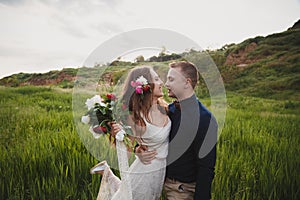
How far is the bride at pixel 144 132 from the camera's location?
5.28ft

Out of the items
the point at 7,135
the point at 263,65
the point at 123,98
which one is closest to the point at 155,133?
the point at 123,98

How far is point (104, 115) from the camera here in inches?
66.0

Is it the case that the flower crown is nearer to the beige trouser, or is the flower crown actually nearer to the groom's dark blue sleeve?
the groom's dark blue sleeve

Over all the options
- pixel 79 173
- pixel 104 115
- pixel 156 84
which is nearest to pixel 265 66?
pixel 79 173

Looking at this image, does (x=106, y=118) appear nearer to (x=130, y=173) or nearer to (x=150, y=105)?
(x=150, y=105)

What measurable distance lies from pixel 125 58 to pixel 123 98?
278 millimetres

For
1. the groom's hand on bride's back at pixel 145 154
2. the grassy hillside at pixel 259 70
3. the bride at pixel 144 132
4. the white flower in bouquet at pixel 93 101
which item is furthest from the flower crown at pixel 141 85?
the grassy hillside at pixel 259 70

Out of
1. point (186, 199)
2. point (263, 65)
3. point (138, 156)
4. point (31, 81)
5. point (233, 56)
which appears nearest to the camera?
point (138, 156)

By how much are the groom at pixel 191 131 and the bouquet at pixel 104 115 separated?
0.23 m

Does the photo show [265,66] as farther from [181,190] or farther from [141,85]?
[141,85]

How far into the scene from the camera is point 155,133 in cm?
165

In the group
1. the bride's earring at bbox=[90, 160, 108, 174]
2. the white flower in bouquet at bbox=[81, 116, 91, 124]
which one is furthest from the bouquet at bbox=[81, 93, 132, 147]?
the bride's earring at bbox=[90, 160, 108, 174]

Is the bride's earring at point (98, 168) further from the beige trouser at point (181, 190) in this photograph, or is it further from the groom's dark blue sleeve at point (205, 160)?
the groom's dark blue sleeve at point (205, 160)

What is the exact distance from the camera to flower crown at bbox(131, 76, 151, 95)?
155cm
